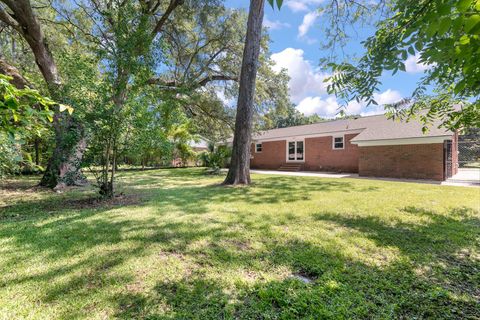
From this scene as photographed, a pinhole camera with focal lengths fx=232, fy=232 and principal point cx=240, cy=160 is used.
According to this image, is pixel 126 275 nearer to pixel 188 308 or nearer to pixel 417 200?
pixel 188 308

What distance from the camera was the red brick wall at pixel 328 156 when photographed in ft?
53.2

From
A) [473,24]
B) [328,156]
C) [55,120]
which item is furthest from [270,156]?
[473,24]

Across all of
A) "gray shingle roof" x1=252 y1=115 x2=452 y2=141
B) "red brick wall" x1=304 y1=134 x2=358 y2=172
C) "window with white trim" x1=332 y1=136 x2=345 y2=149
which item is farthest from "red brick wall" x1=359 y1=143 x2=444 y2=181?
"window with white trim" x1=332 y1=136 x2=345 y2=149

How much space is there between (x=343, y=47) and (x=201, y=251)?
237 inches

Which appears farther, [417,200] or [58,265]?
[417,200]

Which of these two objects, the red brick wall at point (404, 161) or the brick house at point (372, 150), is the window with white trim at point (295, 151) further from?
the red brick wall at point (404, 161)

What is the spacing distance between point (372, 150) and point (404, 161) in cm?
169

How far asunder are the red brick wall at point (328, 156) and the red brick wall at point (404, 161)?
2104mm

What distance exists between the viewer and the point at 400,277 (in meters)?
2.64

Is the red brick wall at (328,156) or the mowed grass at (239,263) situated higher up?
the red brick wall at (328,156)

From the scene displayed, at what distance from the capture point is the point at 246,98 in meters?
9.65

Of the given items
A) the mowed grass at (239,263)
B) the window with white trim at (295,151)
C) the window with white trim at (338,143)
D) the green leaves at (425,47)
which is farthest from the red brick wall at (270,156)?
the green leaves at (425,47)

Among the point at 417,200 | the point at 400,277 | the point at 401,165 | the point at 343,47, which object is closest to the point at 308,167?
the point at 401,165

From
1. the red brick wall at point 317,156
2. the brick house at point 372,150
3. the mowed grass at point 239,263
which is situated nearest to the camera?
the mowed grass at point 239,263
